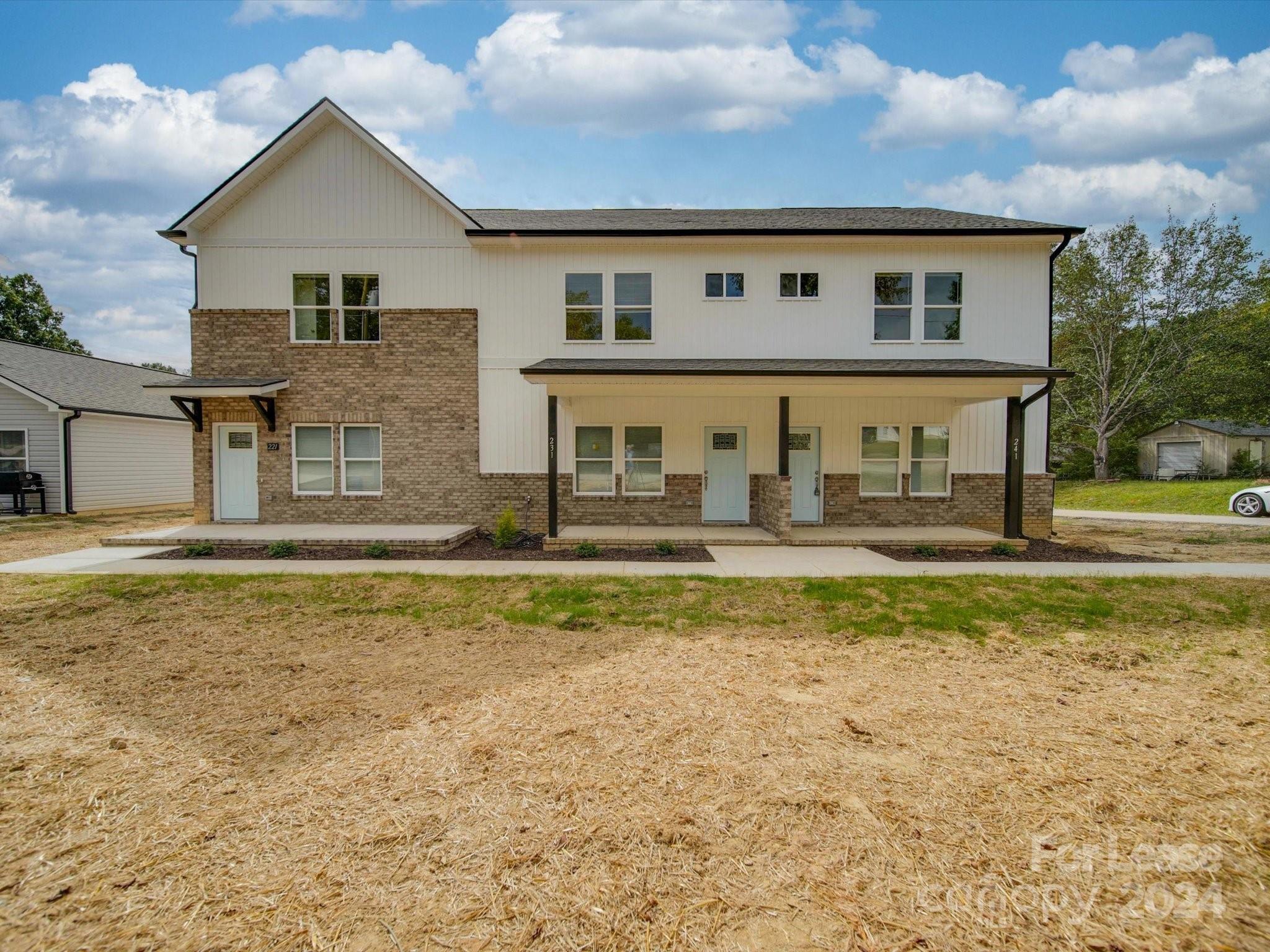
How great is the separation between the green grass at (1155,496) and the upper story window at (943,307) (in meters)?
13.1

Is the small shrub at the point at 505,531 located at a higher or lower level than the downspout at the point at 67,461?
lower

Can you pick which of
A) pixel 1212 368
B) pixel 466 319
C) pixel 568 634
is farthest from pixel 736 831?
pixel 1212 368

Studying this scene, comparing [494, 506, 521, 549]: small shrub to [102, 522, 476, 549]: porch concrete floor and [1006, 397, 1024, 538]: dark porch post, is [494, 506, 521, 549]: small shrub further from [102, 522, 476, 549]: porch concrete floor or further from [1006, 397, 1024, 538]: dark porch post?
[1006, 397, 1024, 538]: dark porch post

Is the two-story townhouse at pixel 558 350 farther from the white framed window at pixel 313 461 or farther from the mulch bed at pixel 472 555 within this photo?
the mulch bed at pixel 472 555

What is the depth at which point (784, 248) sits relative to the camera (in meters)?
13.5

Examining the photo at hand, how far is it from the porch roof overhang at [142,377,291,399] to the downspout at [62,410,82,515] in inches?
327

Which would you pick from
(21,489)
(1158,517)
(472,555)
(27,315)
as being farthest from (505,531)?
(27,315)

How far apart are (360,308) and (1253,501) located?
82.2ft

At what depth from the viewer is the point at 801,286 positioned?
13602 millimetres

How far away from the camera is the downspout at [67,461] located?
17953 millimetres

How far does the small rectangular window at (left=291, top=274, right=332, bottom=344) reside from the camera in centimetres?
1362

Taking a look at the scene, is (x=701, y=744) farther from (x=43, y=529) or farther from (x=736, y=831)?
(x=43, y=529)

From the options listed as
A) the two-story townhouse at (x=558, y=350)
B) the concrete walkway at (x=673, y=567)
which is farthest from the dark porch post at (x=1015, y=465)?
the two-story townhouse at (x=558, y=350)

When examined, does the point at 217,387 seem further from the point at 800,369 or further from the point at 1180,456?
the point at 1180,456
